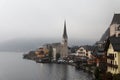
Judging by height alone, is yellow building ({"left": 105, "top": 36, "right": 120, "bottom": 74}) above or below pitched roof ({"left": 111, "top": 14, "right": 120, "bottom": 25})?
below

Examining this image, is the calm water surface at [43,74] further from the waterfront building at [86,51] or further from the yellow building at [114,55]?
the waterfront building at [86,51]

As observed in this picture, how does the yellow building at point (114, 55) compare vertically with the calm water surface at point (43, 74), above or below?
above

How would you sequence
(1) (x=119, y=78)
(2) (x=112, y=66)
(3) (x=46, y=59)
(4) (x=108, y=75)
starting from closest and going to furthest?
(1) (x=119, y=78) < (4) (x=108, y=75) < (2) (x=112, y=66) < (3) (x=46, y=59)

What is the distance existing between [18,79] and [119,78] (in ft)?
92.0

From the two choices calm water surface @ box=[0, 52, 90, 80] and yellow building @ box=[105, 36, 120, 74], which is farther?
calm water surface @ box=[0, 52, 90, 80]

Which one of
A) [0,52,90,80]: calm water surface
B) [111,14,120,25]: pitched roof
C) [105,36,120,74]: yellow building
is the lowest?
[0,52,90,80]: calm water surface

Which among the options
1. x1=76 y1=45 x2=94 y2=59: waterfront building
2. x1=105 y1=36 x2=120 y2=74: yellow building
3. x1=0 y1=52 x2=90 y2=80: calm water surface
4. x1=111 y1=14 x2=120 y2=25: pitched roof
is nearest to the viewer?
x1=105 y1=36 x2=120 y2=74: yellow building

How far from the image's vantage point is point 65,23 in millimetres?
135625

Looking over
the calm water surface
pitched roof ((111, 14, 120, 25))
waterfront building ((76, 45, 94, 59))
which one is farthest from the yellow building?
waterfront building ((76, 45, 94, 59))

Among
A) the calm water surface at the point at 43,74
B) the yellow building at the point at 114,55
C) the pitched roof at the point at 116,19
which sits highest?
the pitched roof at the point at 116,19

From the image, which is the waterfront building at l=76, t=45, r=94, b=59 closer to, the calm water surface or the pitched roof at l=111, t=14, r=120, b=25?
the calm water surface

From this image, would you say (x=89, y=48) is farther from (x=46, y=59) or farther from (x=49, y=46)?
(x=49, y=46)

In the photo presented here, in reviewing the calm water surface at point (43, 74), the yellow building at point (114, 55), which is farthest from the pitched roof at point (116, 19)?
the yellow building at point (114, 55)

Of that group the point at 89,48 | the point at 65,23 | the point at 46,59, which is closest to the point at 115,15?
the point at 89,48
